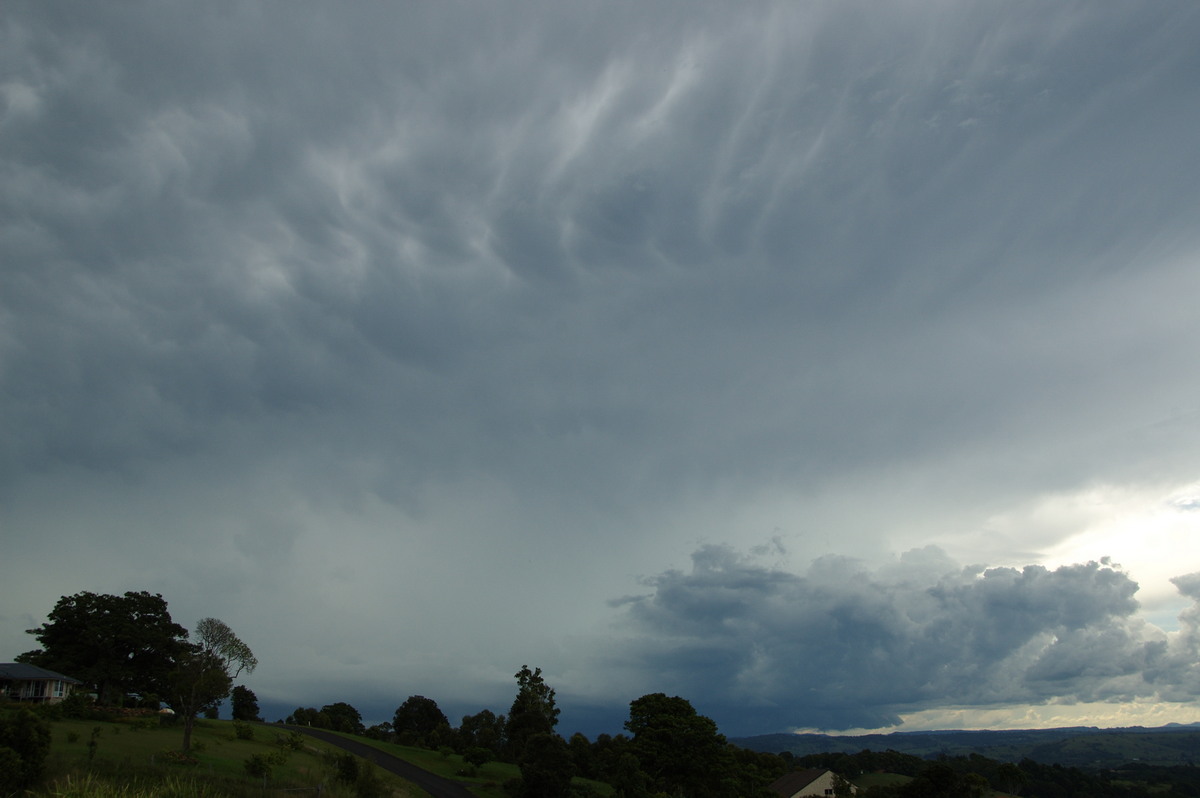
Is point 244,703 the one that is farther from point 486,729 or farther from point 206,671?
point 206,671

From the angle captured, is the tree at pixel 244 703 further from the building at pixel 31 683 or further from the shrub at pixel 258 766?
the shrub at pixel 258 766

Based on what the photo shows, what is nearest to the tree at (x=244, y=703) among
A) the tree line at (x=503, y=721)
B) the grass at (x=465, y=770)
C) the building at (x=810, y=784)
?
the tree line at (x=503, y=721)

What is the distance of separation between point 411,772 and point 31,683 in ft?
143

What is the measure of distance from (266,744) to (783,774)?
96.8m

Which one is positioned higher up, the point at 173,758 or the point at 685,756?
the point at 173,758

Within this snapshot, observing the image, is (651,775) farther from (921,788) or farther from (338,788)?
(338,788)

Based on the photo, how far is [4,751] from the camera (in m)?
27.9

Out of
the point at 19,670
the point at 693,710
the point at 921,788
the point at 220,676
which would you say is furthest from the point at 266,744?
the point at 921,788

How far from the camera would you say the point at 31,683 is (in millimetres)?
72438

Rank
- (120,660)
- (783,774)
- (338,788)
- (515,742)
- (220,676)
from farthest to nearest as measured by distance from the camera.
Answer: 1. (783,774)
2. (515,742)
3. (120,660)
4. (220,676)
5. (338,788)

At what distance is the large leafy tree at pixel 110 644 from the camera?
83875mm

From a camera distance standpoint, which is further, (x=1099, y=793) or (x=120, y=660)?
(x=1099, y=793)

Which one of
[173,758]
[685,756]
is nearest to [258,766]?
[173,758]

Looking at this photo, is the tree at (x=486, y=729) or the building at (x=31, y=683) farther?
the tree at (x=486, y=729)
